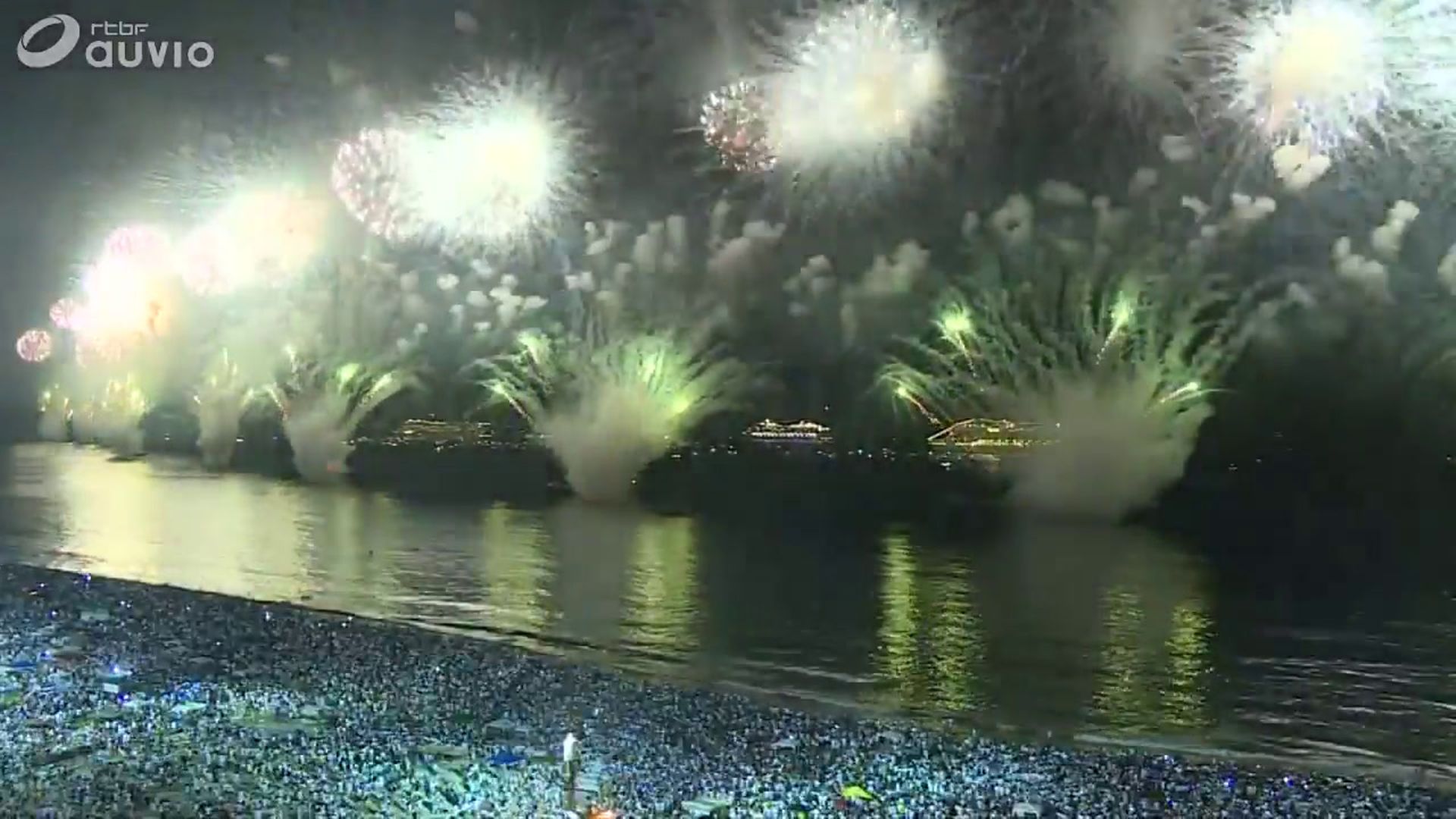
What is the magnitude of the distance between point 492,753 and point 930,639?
19.1 feet

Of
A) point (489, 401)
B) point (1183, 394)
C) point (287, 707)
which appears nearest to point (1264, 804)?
point (287, 707)

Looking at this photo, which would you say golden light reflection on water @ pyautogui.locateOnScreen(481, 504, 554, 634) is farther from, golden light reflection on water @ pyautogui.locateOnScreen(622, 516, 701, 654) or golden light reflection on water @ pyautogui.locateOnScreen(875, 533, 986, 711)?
golden light reflection on water @ pyautogui.locateOnScreen(875, 533, 986, 711)

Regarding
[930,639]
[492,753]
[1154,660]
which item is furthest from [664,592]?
[492,753]

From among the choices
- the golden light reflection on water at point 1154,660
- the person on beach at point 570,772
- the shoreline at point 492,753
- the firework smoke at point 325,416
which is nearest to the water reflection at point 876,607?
the golden light reflection on water at point 1154,660

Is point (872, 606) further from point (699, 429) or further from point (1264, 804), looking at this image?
point (699, 429)

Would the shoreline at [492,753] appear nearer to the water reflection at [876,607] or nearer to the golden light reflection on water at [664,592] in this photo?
the water reflection at [876,607]

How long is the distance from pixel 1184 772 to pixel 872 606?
274 inches

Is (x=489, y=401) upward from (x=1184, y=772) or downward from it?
upward

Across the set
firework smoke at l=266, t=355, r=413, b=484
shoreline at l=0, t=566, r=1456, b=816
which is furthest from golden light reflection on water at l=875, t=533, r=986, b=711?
firework smoke at l=266, t=355, r=413, b=484

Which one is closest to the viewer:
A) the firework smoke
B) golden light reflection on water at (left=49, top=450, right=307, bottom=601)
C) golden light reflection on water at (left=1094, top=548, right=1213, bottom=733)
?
golden light reflection on water at (left=1094, top=548, right=1213, bottom=733)

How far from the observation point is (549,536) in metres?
20.9

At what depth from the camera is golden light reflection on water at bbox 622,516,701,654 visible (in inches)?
441

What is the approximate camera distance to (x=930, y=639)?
37.7 ft

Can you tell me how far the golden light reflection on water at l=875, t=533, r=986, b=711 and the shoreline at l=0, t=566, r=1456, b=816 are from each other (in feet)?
4.74
